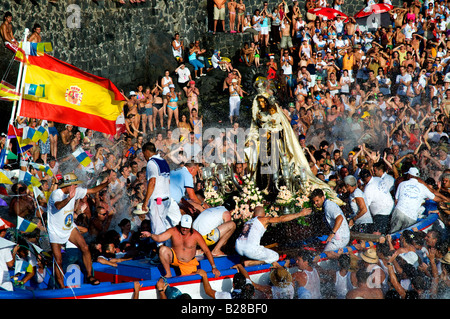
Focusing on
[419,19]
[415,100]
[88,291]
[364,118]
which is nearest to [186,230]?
[88,291]

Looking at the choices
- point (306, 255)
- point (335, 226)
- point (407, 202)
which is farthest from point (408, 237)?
point (407, 202)

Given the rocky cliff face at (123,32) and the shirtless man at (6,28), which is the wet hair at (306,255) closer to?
the shirtless man at (6,28)

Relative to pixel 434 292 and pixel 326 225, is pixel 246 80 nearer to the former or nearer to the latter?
pixel 326 225

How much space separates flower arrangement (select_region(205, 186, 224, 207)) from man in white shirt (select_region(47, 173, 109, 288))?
3.06 meters

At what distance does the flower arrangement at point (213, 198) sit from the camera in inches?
556

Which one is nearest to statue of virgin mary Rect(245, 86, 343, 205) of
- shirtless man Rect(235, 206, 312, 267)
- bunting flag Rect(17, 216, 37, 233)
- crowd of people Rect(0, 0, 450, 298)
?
crowd of people Rect(0, 0, 450, 298)

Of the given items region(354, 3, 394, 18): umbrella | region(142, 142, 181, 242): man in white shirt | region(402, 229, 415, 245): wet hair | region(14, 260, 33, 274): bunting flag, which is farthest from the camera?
region(354, 3, 394, 18): umbrella

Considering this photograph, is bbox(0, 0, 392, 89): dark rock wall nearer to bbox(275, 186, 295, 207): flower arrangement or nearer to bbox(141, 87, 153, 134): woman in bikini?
bbox(141, 87, 153, 134): woman in bikini

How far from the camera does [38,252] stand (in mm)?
11555

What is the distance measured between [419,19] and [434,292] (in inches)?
565

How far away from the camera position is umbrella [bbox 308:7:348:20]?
23781 millimetres

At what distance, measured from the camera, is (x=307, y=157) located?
17.1 metres

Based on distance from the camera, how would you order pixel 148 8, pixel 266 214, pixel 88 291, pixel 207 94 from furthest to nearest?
pixel 148 8
pixel 207 94
pixel 266 214
pixel 88 291

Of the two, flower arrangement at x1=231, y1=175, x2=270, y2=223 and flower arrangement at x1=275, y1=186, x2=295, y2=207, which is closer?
flower arrangement at x1=231, y1=175, x2=270, y2=223
